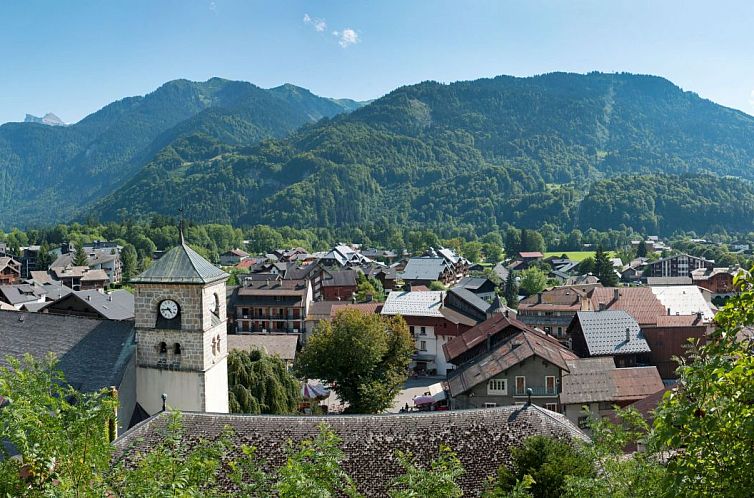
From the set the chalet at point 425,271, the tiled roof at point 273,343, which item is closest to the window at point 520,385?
the tiled roof at point 273,343

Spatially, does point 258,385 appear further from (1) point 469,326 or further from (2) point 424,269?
(2) point 424,269

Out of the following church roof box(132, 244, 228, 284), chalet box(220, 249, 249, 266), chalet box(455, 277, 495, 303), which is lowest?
chalet box(455, 277, 495, 303)

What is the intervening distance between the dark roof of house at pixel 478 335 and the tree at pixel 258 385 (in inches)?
636

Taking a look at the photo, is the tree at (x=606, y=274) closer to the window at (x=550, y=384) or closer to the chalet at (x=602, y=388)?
the chalet at (x=602, y=388)

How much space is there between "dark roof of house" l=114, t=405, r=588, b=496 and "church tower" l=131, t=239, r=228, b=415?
3.83 metres

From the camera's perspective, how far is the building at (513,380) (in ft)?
124

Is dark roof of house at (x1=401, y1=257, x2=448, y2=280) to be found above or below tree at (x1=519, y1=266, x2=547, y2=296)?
above

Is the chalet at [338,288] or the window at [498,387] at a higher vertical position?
the chalet at [338,288]

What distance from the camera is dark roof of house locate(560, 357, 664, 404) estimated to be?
36.0 m

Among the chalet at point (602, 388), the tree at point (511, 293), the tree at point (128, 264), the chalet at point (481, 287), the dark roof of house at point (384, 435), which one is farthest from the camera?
the tree at point (128, 264)

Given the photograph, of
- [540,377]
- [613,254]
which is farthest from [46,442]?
[613,254]

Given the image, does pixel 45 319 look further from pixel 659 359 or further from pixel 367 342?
pixel 659 359

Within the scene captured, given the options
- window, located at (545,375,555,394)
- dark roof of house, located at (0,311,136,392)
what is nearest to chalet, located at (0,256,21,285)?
dark roof of house, located at (0,311,136,392)

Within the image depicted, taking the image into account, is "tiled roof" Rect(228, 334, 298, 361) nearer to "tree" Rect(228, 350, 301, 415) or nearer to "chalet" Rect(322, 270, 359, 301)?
"tree" Rect(228, 350, 301, 415)
